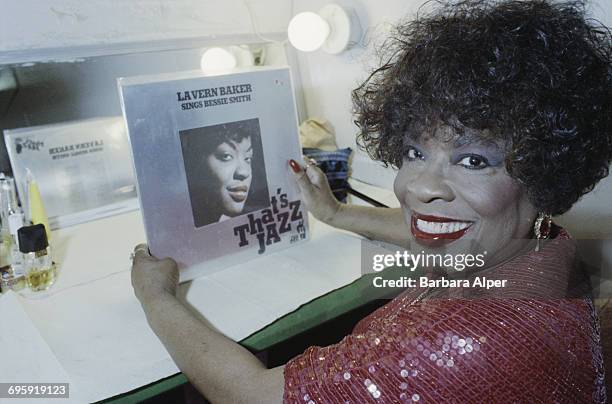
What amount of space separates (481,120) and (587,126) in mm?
138

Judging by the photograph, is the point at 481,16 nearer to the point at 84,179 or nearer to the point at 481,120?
the point at 481,120

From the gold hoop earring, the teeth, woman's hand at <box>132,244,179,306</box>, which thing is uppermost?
the teeth

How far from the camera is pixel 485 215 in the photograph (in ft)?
2.07

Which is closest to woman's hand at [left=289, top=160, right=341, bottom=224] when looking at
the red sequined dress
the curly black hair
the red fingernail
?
the red fingernail

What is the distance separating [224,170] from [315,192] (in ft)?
0.72

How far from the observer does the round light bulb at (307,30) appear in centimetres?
134

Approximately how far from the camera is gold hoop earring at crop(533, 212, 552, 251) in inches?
26.8

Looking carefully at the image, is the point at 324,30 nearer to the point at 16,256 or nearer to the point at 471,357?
the point at 16,256

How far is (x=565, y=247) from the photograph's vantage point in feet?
2.25

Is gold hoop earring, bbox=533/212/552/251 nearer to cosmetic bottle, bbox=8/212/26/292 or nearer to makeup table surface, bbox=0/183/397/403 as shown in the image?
makeup table surface, bbox=0/183/397/403

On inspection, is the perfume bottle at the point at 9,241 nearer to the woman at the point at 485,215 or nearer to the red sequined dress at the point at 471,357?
the woman at the point at 485,215

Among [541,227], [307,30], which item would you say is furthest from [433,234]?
[307,30]

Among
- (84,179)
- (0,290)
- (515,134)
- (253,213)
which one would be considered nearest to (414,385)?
(515,134)

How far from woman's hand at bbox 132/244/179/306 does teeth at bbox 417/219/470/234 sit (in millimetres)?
436
